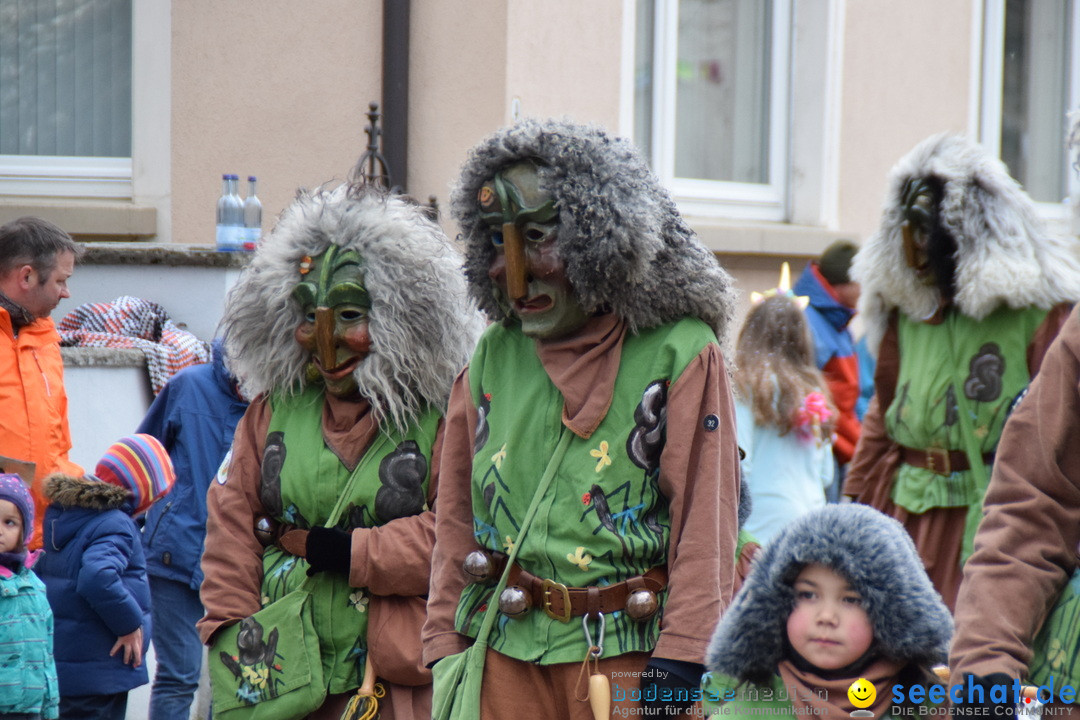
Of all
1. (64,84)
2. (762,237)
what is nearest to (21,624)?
(64,84)

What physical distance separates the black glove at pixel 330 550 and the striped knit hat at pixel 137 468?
1.42 meters

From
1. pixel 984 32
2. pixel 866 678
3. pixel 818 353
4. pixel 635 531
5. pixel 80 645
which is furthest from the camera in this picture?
pixel 984 32

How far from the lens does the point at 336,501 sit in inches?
152

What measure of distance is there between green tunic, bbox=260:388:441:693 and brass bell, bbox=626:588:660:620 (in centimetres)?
99

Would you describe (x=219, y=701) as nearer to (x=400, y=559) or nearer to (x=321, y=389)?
(x=400, y=559)

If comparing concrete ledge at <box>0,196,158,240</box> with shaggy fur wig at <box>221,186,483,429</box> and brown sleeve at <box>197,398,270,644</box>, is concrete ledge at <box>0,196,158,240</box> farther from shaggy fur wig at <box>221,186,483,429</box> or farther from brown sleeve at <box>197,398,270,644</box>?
brown sleeve at <box>197,398,270,644</box>

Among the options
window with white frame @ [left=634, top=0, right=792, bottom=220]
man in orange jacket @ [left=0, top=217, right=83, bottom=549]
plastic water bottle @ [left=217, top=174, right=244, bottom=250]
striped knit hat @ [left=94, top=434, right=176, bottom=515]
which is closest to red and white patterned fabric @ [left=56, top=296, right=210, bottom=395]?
plastic water bottle @ [left=217, top=174, right=244, bottom=250]

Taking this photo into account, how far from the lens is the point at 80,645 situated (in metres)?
4.82

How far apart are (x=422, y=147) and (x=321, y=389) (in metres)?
3.90

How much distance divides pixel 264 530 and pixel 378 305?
712 mm

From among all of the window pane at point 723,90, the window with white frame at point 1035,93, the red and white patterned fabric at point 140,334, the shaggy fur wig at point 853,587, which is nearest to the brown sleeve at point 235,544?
the shaggy fur wig at point 853,587

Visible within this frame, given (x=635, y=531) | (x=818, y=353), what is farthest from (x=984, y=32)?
(x=635, y=531)

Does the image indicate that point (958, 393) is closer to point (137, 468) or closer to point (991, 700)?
point (991, 700)

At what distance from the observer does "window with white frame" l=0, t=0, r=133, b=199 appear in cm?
828
